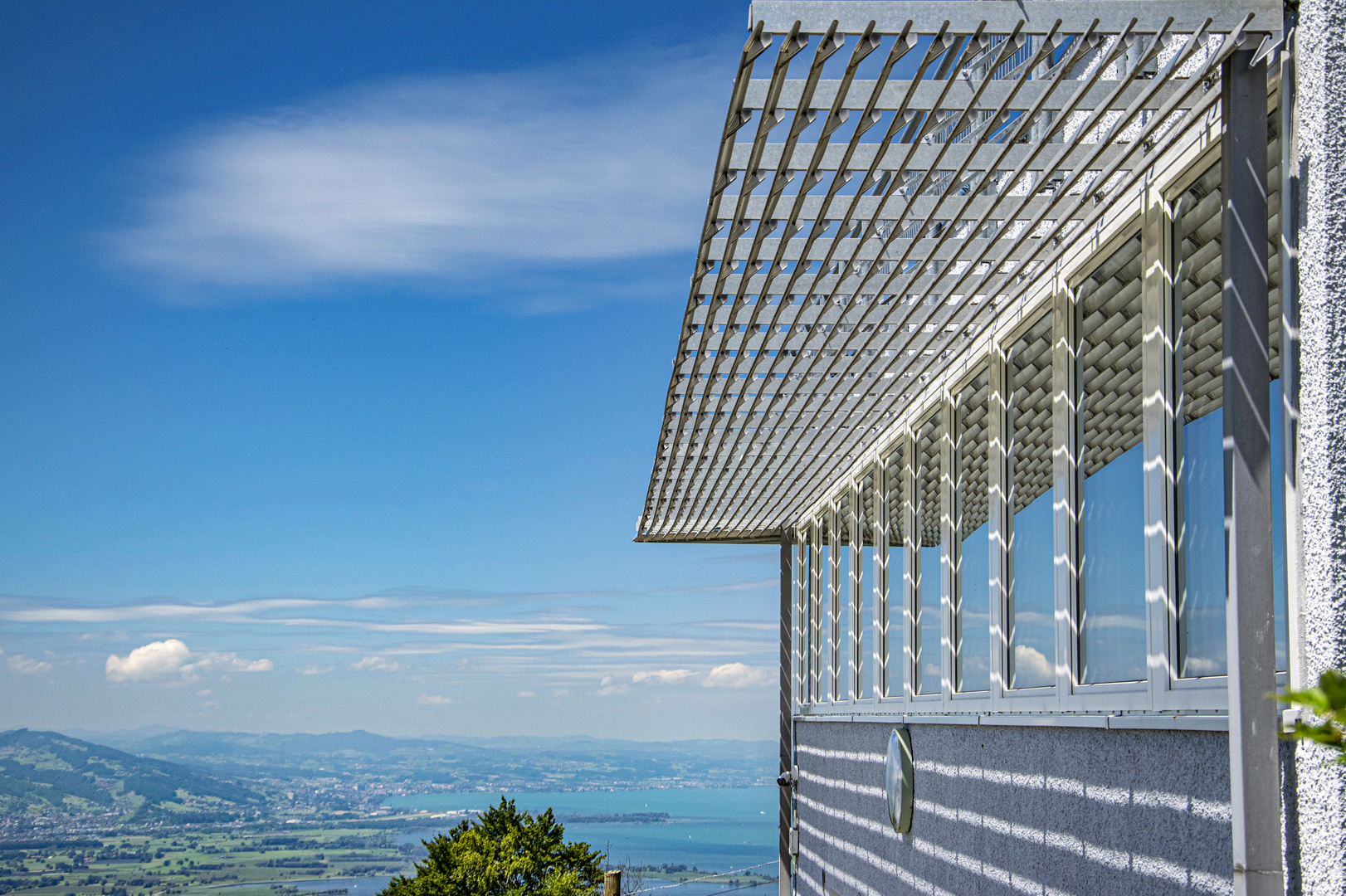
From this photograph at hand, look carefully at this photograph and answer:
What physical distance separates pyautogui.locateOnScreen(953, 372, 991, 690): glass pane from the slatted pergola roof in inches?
16.0

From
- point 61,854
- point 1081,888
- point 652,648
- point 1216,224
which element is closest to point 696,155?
point 1216,224

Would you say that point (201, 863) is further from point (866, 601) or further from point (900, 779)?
point (900, 779)

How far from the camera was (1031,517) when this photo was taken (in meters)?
6.04

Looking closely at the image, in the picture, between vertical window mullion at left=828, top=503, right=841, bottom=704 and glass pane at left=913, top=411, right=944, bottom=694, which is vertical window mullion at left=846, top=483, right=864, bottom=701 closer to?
vertical window mullion at left=828, top=503, right=841, bottom=704

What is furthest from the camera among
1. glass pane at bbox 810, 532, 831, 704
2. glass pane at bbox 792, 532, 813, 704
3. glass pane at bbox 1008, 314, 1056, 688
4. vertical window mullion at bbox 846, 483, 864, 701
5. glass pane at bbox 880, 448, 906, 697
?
glass pane at bbox 792, 532, 813, 704

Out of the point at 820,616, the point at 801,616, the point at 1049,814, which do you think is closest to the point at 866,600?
the point at 820,616

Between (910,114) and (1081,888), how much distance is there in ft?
11.0

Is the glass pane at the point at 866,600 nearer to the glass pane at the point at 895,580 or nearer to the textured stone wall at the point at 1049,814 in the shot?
the textured stone wall at the point at 1049,814

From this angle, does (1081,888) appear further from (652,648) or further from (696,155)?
(652,648)

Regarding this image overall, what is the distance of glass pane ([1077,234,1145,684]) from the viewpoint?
185 inches

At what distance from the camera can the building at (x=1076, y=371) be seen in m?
3.42

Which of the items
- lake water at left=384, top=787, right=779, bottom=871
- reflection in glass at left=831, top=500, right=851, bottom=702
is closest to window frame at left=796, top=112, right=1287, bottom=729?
reflection in glass at left=831, top=500, right=851, bottom=702

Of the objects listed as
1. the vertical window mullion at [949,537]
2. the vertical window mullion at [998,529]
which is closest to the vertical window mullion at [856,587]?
the vertical window mullion at [949,537]

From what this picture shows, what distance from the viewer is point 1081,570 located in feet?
17.5
